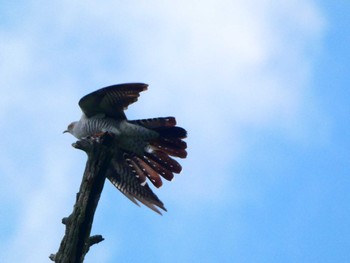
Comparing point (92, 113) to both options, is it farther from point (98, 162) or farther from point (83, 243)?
point (83, 243)

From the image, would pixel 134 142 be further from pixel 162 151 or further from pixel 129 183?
pixel 129 183

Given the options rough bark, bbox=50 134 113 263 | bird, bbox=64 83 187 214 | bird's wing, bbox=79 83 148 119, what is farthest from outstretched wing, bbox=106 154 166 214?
rough bark, bbox=50 134 113 263

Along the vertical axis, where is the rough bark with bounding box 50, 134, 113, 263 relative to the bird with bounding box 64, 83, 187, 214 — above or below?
below

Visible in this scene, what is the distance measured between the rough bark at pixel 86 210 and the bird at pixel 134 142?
155 cm

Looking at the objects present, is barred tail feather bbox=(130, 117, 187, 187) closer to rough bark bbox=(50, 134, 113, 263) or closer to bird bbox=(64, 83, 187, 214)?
bird bbox=(64, 83, 187, 214)

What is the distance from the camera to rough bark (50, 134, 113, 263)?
4.82 meters

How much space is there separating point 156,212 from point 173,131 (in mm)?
1021

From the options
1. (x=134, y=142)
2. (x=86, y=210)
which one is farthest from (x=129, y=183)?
(x=86, y=210)

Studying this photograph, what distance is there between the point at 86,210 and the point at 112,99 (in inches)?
96.5

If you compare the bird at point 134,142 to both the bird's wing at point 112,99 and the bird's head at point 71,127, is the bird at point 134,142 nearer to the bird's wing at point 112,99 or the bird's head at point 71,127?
the bird's wing at point 112,99

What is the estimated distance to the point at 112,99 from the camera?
7250 millimetres

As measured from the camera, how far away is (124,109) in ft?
24.1

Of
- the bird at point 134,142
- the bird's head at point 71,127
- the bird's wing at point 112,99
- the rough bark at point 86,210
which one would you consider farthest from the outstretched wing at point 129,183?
the rough bark at point 86,210

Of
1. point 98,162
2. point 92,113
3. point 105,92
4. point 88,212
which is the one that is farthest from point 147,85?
point 88,212
